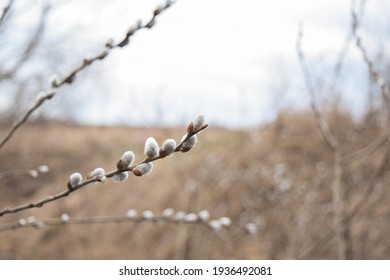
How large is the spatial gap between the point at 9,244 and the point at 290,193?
15.7ft

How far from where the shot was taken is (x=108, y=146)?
472 inches

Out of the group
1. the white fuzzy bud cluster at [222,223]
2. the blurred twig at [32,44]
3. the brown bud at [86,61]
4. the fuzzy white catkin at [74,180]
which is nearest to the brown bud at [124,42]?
the brown bud at [86,61]

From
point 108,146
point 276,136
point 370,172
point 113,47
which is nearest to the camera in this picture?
point 113,47

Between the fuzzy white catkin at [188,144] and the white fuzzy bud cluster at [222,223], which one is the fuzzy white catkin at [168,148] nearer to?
the fuzzy white catkin at [188,144]

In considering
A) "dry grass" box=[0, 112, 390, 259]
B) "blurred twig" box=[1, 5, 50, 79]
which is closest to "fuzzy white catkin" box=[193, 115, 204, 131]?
"blurred twig" box=[1, 5, 50, 79]

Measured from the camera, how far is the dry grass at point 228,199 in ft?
16.8

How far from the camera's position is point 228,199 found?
7.23 metres

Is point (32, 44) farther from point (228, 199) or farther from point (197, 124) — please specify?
point (228, 199)

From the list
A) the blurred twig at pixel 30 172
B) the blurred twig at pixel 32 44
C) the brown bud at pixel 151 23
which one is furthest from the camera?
the blurred twig at pixel 32 44

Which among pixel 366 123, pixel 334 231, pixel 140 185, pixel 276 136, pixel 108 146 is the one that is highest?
pixel 108 146

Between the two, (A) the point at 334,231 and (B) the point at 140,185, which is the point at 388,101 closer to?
(A) the point at 334,231

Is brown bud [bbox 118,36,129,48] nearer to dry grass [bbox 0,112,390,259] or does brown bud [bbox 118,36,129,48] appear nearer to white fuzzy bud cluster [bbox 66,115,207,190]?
white fuzzy bud cluster [bbox 66,115,207,190]

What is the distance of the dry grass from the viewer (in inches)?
201
